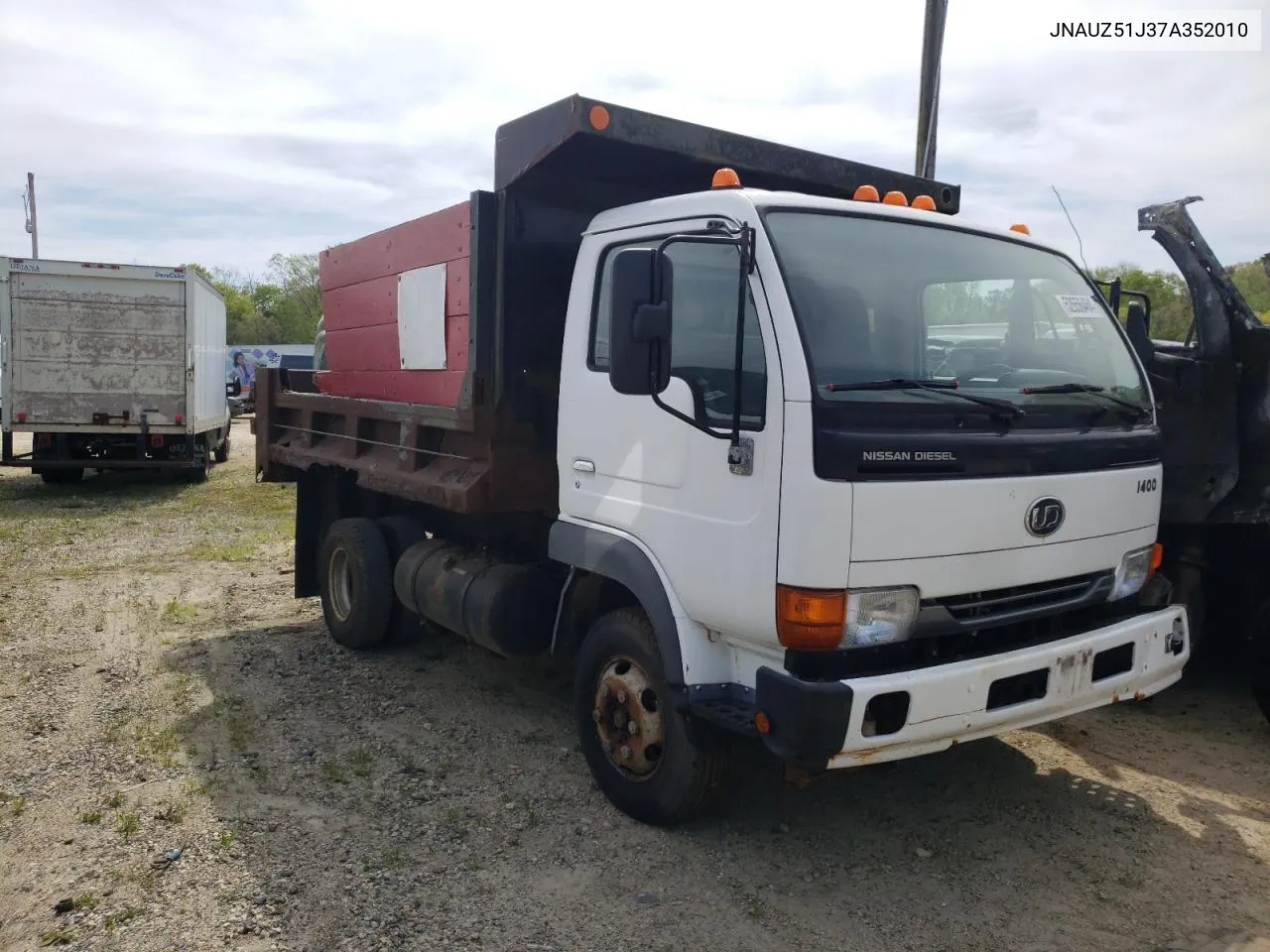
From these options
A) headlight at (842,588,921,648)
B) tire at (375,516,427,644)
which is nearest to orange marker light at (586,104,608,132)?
headlight at (842,588,921,648)

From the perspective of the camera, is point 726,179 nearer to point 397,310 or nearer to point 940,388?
point 940,388

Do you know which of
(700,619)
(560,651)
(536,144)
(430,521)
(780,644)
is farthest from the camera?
(430,521)

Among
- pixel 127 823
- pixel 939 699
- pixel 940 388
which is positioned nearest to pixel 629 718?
pixel 939 699

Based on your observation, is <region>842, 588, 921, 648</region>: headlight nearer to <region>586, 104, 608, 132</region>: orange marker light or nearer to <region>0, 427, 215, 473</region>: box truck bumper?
<region>586, 104, 608, 132</region>: orange marker light

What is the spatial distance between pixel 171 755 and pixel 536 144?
326 cm

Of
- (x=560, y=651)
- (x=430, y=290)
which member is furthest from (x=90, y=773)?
(x=430, y=290)

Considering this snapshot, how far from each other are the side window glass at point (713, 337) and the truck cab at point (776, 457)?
0.01 m

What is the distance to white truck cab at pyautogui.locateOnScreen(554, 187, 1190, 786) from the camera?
3.21 meters

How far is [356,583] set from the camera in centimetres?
638

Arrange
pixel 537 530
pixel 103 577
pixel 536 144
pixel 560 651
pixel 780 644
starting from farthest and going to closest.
Result: 1. pixel 103 577
2. pixel 537 530
3. pixel 560 651
4. pixel 536 144
5. pixel 780 644

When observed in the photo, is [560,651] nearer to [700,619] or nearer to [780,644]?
[700,619]

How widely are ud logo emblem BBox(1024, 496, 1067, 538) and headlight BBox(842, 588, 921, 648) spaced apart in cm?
54

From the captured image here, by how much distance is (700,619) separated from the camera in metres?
3.63

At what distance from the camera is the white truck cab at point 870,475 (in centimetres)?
321
